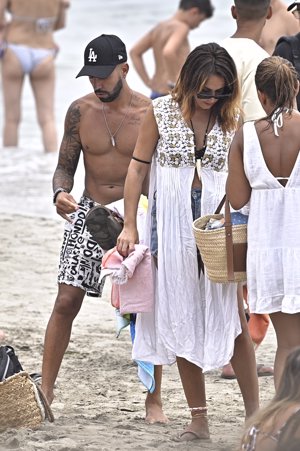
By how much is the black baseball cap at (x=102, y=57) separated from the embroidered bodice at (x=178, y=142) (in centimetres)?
42

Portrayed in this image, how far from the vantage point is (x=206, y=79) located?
5.32 meters

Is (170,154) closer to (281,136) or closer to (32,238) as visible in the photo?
(281,136)

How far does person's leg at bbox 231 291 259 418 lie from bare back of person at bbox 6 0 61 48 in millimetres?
8635

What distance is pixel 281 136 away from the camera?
5.10 meters

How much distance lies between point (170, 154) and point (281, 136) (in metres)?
0.54

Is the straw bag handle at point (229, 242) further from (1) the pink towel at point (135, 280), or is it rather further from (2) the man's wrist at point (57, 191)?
(2) the man's wrist at point (57, 191)

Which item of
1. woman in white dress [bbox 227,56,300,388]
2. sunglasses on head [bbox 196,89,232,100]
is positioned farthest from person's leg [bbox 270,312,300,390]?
sunglasses on head [bbox 196,89,232,100]

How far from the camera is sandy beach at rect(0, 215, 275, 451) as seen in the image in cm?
536

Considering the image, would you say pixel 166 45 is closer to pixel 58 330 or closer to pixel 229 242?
pixel 58 330

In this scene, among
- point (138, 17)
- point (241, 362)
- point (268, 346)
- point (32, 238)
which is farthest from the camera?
point (138, 17)

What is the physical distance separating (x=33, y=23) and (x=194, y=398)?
883 centimetres

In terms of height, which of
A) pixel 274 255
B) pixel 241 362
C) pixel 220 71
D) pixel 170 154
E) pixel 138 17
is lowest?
pixel 241 362

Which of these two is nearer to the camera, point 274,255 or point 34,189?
point 274,255

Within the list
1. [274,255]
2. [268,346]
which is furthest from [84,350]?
[274,255]
